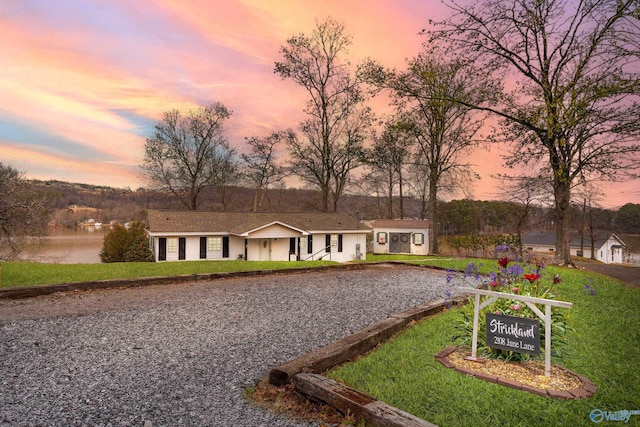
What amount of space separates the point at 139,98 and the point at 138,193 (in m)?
18.1

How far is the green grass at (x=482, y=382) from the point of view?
318 centimetres

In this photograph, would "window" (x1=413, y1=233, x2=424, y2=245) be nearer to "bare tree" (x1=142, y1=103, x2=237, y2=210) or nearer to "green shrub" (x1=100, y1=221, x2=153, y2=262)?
"bare tree" (x1=142, y1=103, x2=237, y2=210)

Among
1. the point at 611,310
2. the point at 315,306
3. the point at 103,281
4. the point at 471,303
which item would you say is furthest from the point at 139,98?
the point at 611,310

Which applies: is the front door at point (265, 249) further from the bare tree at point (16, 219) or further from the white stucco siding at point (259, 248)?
the bare tree at point (16, 219)

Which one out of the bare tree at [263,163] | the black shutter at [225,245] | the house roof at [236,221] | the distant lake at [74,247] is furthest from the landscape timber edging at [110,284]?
the bare tree at [263,163]

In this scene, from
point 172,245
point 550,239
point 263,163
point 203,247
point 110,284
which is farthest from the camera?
point 550,239

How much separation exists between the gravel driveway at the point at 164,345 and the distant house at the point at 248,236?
478 inches

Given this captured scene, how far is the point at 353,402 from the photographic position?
3.24m

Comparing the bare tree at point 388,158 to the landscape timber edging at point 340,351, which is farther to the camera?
the bare tree at point 388,158

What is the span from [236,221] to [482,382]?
22082 mm

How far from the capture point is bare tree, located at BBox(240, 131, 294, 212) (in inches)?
1264

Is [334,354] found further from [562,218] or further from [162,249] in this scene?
[162,249]

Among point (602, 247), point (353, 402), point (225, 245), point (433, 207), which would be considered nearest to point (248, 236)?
point (225, 245)

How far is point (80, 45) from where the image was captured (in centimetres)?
1315
